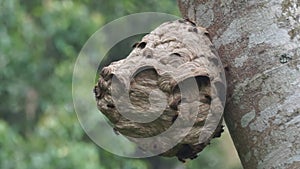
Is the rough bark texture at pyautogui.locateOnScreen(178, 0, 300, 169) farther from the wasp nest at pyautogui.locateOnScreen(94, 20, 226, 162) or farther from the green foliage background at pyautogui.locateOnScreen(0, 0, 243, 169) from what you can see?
the green foliage background at pyautogui.locateOnScreen(0, 0, 243, 169)

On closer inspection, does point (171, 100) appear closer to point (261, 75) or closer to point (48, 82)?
point (261, 75)

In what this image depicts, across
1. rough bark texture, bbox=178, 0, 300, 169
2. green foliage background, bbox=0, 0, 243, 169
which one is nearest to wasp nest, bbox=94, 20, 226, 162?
rough bark texture, bbox=178, 0, 300, 169

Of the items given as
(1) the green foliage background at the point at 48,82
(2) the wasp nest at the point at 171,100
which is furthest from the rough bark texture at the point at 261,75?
(1) the green foliage background at the point at 48,82

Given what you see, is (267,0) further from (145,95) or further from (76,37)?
(76,37)

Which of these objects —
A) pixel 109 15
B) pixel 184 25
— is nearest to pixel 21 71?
pixel 109 15

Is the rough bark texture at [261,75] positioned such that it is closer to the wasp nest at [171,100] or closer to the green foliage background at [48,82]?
the wasp nest at [171,100]
